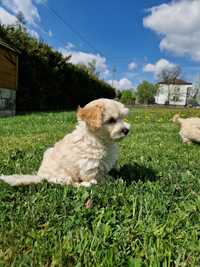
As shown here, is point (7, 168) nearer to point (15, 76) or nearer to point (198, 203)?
point (198, 203)

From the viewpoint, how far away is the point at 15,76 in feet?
64.3

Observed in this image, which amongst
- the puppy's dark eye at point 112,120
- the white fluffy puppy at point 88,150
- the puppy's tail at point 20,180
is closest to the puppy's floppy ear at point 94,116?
the white fluffy puppy at point 88,150

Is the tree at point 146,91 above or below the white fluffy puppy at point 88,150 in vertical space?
above

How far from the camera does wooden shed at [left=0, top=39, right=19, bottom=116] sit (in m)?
18.2

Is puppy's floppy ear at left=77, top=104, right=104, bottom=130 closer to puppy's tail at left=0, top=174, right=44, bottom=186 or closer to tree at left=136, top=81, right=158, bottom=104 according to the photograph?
puppy's tail at left=0, top=174, right=44, bottom=186

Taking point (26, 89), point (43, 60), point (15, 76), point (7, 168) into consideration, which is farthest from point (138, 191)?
point (43, 60)

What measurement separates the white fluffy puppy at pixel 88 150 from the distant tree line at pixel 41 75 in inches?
713

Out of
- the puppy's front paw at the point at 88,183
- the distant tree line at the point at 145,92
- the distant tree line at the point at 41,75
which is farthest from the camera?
the distant tree line at the point at 145,92

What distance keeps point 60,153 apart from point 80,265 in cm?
189

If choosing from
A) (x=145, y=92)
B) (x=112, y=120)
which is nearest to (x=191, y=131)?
(x=112, y=120)

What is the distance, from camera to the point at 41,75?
23609 mm

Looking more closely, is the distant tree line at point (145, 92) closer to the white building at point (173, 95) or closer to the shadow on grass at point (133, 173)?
the white building at point (173, 95)

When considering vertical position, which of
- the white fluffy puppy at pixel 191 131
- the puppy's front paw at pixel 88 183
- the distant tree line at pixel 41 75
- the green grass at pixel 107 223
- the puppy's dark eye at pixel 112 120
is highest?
the distant tree line at pixel 41 75

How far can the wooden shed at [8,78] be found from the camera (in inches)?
717
